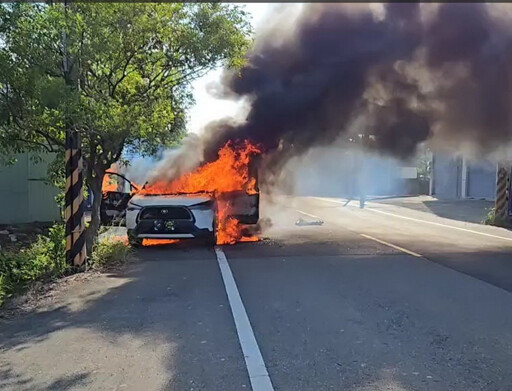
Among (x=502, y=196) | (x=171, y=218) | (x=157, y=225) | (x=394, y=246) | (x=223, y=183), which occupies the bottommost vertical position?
(x=394, y=246)

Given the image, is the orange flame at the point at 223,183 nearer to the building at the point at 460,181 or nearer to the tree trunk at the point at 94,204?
the tree trunk at the point at 94,204

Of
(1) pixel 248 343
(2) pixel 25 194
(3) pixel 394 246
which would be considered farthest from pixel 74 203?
(3) pixel 394 246

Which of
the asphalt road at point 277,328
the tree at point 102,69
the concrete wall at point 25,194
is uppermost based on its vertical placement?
the tree at point 102,69

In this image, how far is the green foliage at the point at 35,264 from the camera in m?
6.86

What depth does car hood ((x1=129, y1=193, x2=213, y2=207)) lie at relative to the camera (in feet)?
32.3

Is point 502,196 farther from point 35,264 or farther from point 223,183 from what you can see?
point 35,264

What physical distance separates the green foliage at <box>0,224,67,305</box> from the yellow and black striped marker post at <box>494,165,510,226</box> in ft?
41.9

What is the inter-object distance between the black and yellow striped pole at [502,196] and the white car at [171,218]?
9.87 meters

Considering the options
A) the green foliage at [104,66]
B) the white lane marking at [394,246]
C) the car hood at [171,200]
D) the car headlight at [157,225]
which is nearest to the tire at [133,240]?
the car headlight at [157,225]

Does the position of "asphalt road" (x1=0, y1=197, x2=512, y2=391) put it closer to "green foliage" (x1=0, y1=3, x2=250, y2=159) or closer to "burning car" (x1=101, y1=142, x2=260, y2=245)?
"burning car" (x1=101, y1=142, x2=260, y2=245)

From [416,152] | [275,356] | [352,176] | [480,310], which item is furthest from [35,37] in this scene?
[352,176]

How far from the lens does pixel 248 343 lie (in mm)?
4383

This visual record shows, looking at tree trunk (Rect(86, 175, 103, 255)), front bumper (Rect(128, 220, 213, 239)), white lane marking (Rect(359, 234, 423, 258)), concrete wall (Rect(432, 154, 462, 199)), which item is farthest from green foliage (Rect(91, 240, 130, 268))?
concrete wall (Rect(432, 154, 462, 199))

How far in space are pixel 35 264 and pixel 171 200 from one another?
3.06 meters
